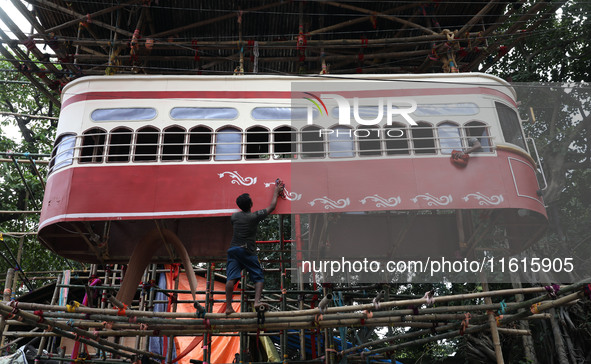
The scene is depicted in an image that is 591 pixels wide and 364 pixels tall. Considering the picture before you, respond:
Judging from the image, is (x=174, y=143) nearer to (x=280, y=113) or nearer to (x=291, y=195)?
(x=280, y=113)

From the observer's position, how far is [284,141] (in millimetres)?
8594

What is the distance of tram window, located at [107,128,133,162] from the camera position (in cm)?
829

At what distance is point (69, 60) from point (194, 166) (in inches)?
237

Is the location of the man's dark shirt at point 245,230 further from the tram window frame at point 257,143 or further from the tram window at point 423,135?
the tram window at point 423,135

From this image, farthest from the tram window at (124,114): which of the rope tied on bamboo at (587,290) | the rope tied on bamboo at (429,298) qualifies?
the rope tied on bamboo at (587,290)

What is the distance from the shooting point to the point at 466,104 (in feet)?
28.6

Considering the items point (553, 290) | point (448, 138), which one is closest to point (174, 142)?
point (448, 138)

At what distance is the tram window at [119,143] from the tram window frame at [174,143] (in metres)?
0.58

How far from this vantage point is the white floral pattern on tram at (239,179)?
8.01 metres

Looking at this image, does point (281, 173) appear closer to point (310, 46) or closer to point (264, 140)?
point (264, 140)

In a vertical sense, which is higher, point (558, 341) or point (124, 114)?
point (124, 114)

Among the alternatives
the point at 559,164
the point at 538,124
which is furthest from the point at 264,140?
the point at 538,124

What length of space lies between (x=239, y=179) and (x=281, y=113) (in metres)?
1.45

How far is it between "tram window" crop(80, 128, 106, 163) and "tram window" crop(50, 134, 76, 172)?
0.60 ft
